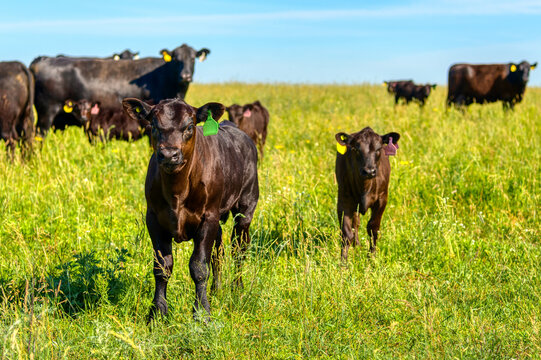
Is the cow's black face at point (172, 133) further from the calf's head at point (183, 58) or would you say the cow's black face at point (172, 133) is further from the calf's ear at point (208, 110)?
the calf's head at point (183, 58)

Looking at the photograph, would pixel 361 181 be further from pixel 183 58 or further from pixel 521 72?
pixel 521 72

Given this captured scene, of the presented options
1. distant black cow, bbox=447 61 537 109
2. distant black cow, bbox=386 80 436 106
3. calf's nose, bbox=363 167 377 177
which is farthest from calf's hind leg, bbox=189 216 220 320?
distant black cow, bbox=386 80 436 106

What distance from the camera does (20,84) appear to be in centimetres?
1060

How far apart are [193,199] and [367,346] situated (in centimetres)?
158

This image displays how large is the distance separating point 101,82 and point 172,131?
9.17 metres

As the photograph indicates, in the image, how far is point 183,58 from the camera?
38.7 feet

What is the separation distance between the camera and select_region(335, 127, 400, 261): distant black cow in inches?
227

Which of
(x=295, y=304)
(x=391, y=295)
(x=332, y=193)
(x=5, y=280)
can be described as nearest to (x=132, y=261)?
(x=5, y=280)

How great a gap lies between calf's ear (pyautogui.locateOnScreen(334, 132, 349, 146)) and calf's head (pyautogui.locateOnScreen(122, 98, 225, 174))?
2.19 m

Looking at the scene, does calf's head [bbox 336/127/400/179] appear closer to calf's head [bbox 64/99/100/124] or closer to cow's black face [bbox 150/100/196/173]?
cow's black face [bbox 150/100/196/173]

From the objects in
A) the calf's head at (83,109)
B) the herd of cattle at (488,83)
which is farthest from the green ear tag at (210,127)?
the herd of cattle at (488,83)

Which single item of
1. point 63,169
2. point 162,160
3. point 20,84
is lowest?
point 63,169

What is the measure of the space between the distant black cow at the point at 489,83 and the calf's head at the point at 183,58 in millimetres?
9946

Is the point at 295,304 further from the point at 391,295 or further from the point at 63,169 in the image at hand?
the point at 63,169
